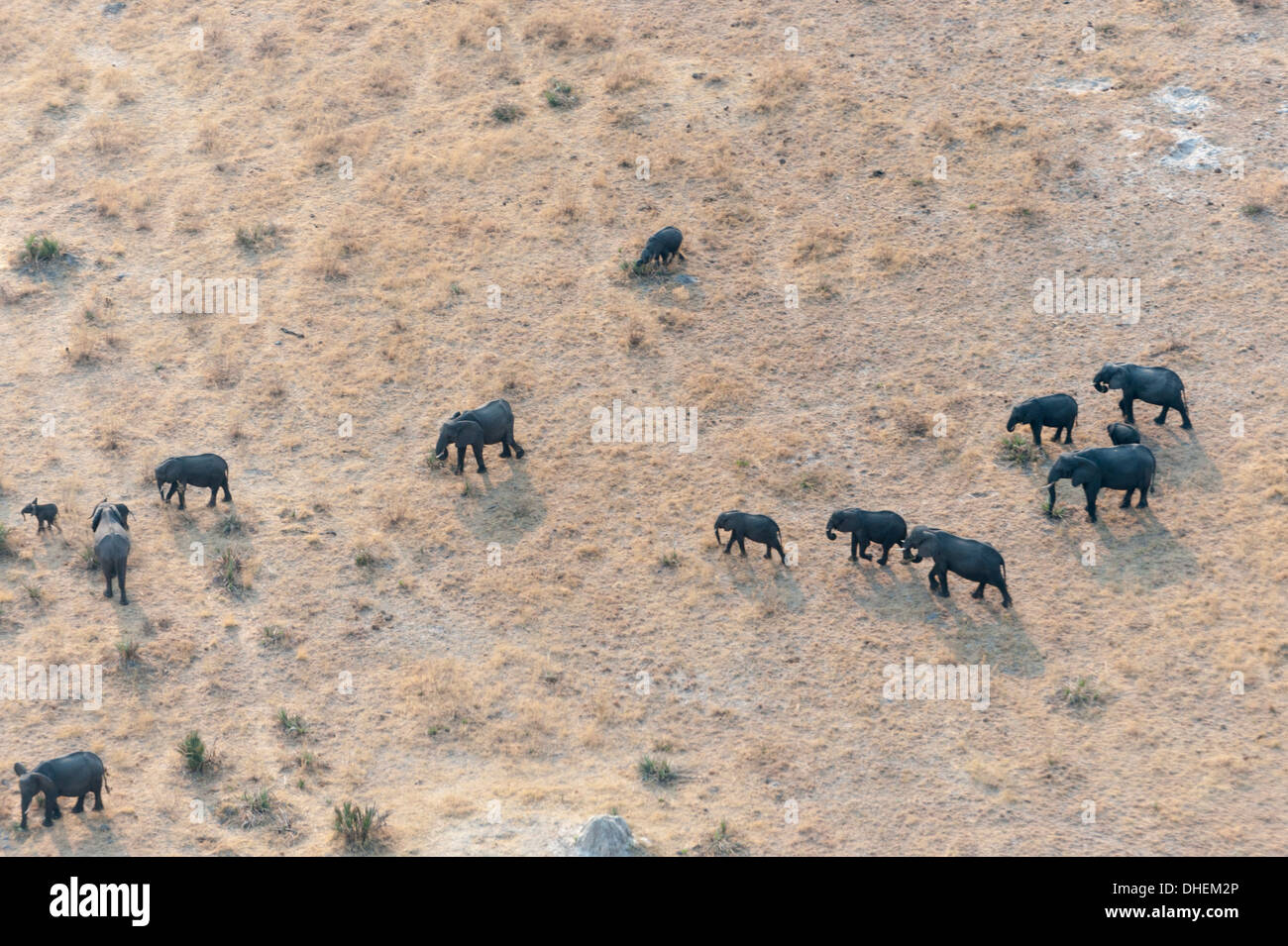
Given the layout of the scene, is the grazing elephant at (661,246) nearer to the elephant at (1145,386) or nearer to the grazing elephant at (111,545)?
the elephant at (1145,386)

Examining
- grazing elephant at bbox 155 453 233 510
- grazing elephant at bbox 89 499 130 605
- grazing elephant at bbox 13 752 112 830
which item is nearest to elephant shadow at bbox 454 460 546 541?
grazing elephant at bbox 155 453 233 510

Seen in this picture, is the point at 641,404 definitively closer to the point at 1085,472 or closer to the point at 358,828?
the point at 1085,472

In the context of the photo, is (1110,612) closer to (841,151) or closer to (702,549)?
(702,549)

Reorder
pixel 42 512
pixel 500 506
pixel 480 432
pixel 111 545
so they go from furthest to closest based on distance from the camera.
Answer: pixel 480 432 < pixel 500 506 < pixel 42 512 < pixel 111 545

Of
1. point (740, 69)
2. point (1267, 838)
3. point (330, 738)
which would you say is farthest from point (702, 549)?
point (740, 69)

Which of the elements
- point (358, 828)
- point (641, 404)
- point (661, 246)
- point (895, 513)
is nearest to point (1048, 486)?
point (895, 513)

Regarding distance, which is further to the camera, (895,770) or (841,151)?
(841,151)

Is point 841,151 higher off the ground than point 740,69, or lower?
lower
